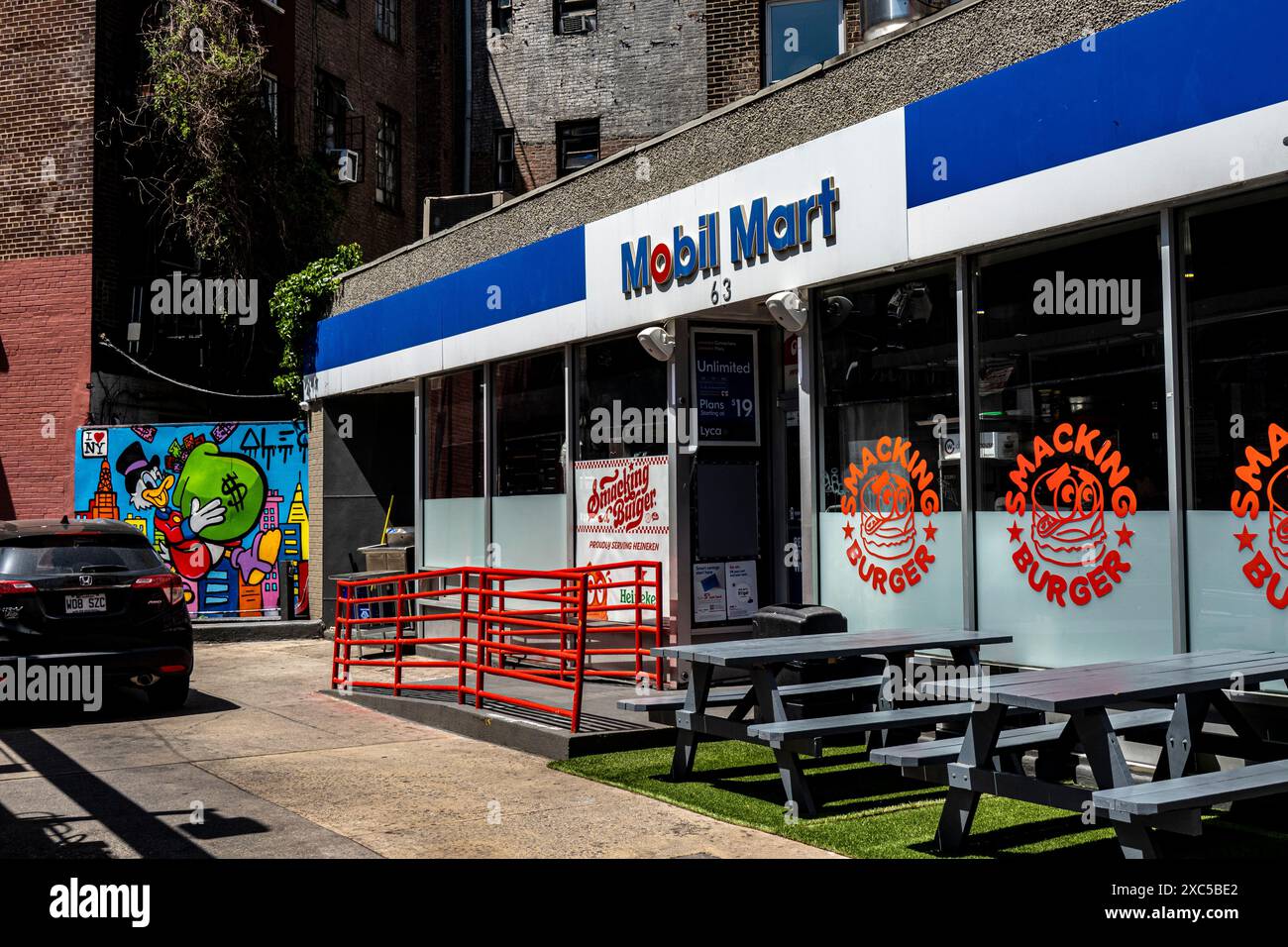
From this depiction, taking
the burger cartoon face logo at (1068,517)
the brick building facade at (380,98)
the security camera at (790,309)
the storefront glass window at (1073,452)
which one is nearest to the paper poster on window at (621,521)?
the security camera at (790,309)

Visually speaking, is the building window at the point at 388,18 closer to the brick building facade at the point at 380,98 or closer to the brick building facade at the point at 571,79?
the brick building facade at the point at 380,98

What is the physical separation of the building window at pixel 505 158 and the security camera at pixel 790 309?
54.6 feet

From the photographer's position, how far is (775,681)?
25.7 ft

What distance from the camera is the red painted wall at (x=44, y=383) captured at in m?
19.7

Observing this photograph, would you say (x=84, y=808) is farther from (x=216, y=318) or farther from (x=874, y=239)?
(x=216, y=318)

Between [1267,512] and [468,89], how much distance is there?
22493mm

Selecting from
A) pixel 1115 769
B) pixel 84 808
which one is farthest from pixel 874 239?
pixel 84 808

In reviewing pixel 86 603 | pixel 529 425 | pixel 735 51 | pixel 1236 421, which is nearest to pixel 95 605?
pixel 86 603

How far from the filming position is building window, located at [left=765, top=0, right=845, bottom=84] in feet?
58.5

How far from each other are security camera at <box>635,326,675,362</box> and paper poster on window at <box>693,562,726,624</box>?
6.26ft

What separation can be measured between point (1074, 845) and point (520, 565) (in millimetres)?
8709

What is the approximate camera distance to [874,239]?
9289 mm

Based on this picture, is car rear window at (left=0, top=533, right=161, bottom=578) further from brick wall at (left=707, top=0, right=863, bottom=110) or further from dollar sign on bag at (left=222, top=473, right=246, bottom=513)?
brick wall at (left=707, top=0, right=863, bottom=110)

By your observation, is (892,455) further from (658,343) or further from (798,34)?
(798,34)
